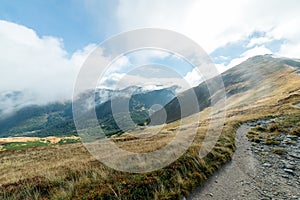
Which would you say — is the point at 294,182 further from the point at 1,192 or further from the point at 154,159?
the point at 1,192

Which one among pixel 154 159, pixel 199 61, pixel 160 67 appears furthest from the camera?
pixel 160 67

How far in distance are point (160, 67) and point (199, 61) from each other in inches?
289

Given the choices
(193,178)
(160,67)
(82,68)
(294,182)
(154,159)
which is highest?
(160,67)

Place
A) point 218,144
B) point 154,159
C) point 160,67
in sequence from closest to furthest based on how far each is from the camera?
1. point 154,159
2. point 218,144
3. point 160,67

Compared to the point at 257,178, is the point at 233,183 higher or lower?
higher

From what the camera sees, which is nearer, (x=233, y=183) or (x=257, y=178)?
(x=233, y=183)

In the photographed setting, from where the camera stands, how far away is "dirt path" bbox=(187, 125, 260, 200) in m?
7.92

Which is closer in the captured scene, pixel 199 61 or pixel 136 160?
pixel 136 160

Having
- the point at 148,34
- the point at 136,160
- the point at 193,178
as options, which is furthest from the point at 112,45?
the point at 193,178

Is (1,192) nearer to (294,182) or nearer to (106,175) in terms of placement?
(106,175)

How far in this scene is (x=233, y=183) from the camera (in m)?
9.06

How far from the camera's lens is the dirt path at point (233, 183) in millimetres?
7922

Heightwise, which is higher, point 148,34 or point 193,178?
point 148,34

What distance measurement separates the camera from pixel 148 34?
18516 mm
